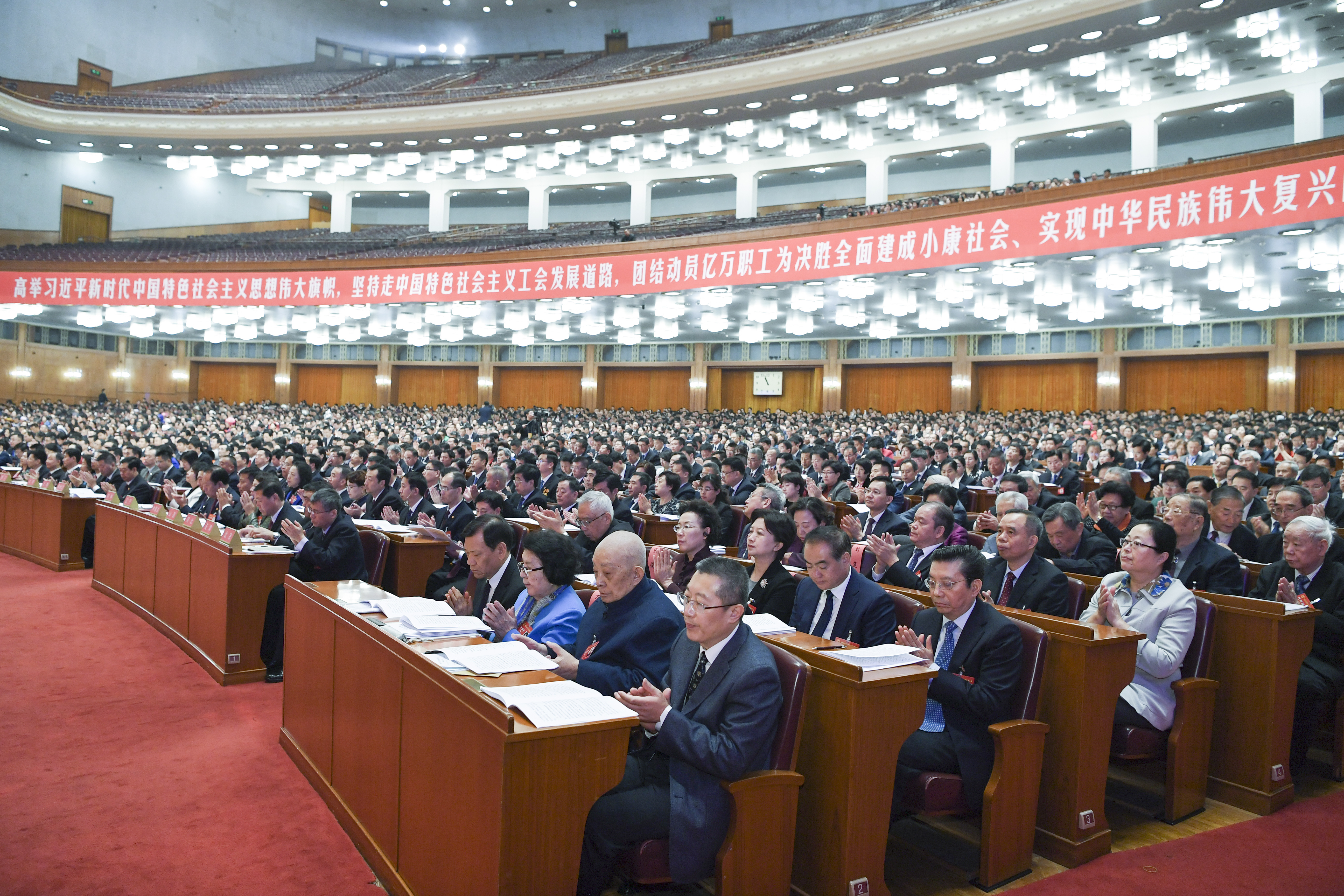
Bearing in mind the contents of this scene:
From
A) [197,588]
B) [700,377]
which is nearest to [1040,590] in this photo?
[197,588]

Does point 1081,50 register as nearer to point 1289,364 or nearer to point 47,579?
point 1289,364

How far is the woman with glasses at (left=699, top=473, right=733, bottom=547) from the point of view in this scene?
20.2 ft

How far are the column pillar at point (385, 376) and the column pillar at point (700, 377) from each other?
1090 centimetres

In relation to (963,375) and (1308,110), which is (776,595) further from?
(963,375)

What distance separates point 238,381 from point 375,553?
29.4 meters

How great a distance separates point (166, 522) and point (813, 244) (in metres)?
10.0

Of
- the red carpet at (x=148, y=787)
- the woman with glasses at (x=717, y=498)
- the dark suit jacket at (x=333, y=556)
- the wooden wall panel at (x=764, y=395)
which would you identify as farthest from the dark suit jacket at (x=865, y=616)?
the wooden wall panel at (x=764, y=395)

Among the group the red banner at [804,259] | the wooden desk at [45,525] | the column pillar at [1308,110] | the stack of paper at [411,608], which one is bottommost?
the wooden desk at [45,525]

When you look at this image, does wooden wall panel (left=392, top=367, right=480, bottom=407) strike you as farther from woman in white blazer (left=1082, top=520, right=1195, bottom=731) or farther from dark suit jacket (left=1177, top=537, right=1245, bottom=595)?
woman in white blazer (left=1082, top=520, right=1195, bottom=731)

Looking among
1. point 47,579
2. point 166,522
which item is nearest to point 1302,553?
point 166,522

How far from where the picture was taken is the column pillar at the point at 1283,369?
58.4 feet

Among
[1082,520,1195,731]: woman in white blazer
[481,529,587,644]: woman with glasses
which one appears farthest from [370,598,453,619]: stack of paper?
[1082,520,1195,731]: woman in white blazer

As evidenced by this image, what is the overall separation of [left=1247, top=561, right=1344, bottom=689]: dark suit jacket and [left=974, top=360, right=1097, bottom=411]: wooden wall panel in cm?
1855

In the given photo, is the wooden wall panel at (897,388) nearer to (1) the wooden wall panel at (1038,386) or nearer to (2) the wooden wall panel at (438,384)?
(1) the wooden wall panel at (1038,386)
